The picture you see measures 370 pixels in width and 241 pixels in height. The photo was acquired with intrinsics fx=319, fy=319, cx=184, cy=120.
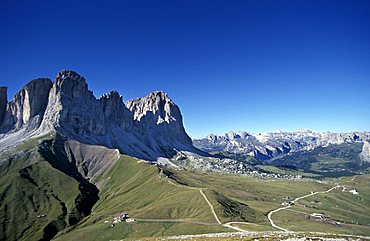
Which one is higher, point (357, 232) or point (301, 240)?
point (301, 240)

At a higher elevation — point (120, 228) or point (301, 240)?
point (301, 240)

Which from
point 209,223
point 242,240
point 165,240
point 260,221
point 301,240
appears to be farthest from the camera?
point 260,221

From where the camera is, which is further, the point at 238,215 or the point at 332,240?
the point at 238,215

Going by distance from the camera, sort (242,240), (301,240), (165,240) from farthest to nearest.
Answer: (165,240)
(242,240)
(301,240)

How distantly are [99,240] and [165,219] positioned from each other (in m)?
41.6

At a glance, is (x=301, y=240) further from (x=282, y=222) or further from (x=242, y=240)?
(x=282, y=222)

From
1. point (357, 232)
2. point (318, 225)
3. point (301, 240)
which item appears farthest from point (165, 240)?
point (357, 232)

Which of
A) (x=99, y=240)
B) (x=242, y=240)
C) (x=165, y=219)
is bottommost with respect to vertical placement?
(x=99, y=240)

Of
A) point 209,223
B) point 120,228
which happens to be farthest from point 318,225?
point 120,228

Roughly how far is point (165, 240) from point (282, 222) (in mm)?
100072

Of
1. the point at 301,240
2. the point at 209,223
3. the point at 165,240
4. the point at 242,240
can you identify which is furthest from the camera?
the point at 209,223

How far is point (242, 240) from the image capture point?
84.2 m

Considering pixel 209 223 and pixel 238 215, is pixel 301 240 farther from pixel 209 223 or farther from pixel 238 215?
pixel 238 215

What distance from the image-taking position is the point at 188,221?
185 metres
